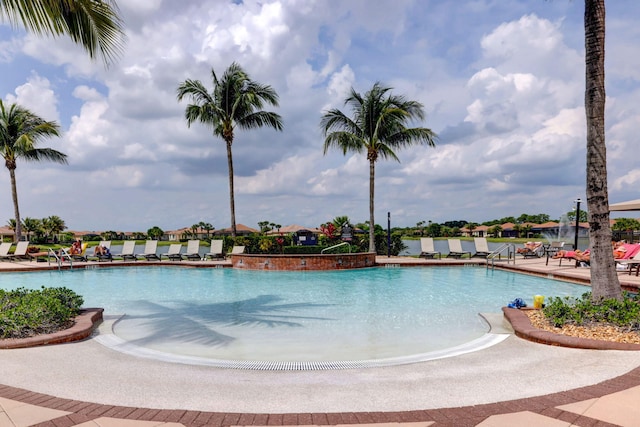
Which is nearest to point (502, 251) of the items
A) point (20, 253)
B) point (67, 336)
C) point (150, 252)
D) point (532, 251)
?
point (532, 251)

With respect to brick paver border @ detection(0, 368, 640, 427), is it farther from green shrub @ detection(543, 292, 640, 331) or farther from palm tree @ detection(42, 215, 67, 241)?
palm tree @ detection(42, 215, 67, 241)

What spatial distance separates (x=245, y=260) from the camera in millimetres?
18078

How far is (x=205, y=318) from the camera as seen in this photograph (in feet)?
27.6

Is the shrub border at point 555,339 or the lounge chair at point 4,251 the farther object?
the lounge chair at point 4,251

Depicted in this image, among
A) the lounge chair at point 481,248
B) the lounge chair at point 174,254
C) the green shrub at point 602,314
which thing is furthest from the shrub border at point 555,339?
the lounge chair at point 174,254

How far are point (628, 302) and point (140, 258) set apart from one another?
69.0 feet

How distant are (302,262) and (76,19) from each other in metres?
12.3

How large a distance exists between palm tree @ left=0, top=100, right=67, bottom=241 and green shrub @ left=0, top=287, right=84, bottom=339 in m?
21.6

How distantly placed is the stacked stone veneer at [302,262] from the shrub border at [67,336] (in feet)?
34.1

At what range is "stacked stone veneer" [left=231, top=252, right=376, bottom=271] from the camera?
1734 centimetres

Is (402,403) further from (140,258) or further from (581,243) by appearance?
(581,243)

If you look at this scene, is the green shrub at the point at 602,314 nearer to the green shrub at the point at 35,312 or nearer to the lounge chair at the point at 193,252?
the green shrub at the point at 35,312

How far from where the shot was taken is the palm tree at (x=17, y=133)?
24.7 metres

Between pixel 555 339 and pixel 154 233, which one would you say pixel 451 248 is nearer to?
pixel 555 339
